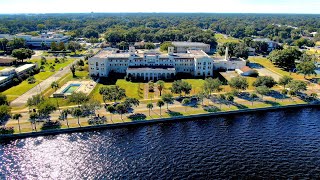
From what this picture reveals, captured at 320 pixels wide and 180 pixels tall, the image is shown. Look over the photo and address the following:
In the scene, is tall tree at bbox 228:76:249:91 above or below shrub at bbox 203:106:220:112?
above

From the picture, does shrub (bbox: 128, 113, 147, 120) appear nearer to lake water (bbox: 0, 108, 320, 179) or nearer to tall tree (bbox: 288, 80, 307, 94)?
lake water (bbox: 0, 108, 320, 179)

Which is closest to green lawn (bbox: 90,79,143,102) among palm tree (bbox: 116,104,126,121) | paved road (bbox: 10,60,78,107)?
palm tree (bbox: 116,104,126,121)

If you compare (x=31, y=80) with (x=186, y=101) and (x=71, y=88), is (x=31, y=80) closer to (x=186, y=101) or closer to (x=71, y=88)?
(x=71, y=88)

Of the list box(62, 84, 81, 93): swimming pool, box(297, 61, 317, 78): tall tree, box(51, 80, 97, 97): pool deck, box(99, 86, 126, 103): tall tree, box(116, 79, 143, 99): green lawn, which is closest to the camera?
box(99, 86, 126, 103): tall tree

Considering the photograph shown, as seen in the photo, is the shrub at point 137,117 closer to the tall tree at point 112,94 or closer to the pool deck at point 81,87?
the tall tree at point 112,94

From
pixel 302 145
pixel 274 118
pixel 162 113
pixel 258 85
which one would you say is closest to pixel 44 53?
pixel 162 113
